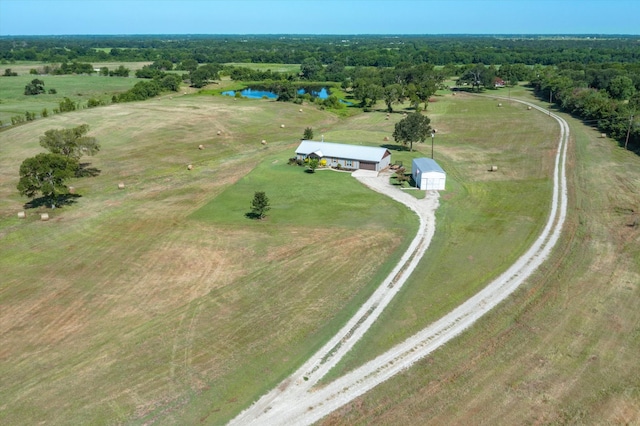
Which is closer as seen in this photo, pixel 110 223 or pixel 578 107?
pixel 110 223

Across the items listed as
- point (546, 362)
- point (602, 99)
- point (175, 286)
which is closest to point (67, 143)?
point (175, 286)

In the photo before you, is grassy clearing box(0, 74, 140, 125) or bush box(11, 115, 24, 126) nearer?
bush box(11, 115, 24, 126)

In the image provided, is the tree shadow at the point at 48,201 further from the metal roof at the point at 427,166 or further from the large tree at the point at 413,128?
the large tree at the point at 413,128

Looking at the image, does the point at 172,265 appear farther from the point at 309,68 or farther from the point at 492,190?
the point at 309,68

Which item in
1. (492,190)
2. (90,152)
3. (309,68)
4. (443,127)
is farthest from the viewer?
(309,68)

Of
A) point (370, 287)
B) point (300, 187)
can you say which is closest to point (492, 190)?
point (300, 187)

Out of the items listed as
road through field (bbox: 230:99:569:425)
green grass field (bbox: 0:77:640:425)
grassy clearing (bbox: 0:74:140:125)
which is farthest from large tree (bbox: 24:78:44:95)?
road through field (bbox: 230:99:569:425)

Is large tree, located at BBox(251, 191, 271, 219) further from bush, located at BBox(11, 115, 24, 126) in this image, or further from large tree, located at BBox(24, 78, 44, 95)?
large tree, located at BBox(24, 78, 44, 95)

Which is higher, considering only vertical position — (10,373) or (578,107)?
(578,107)
